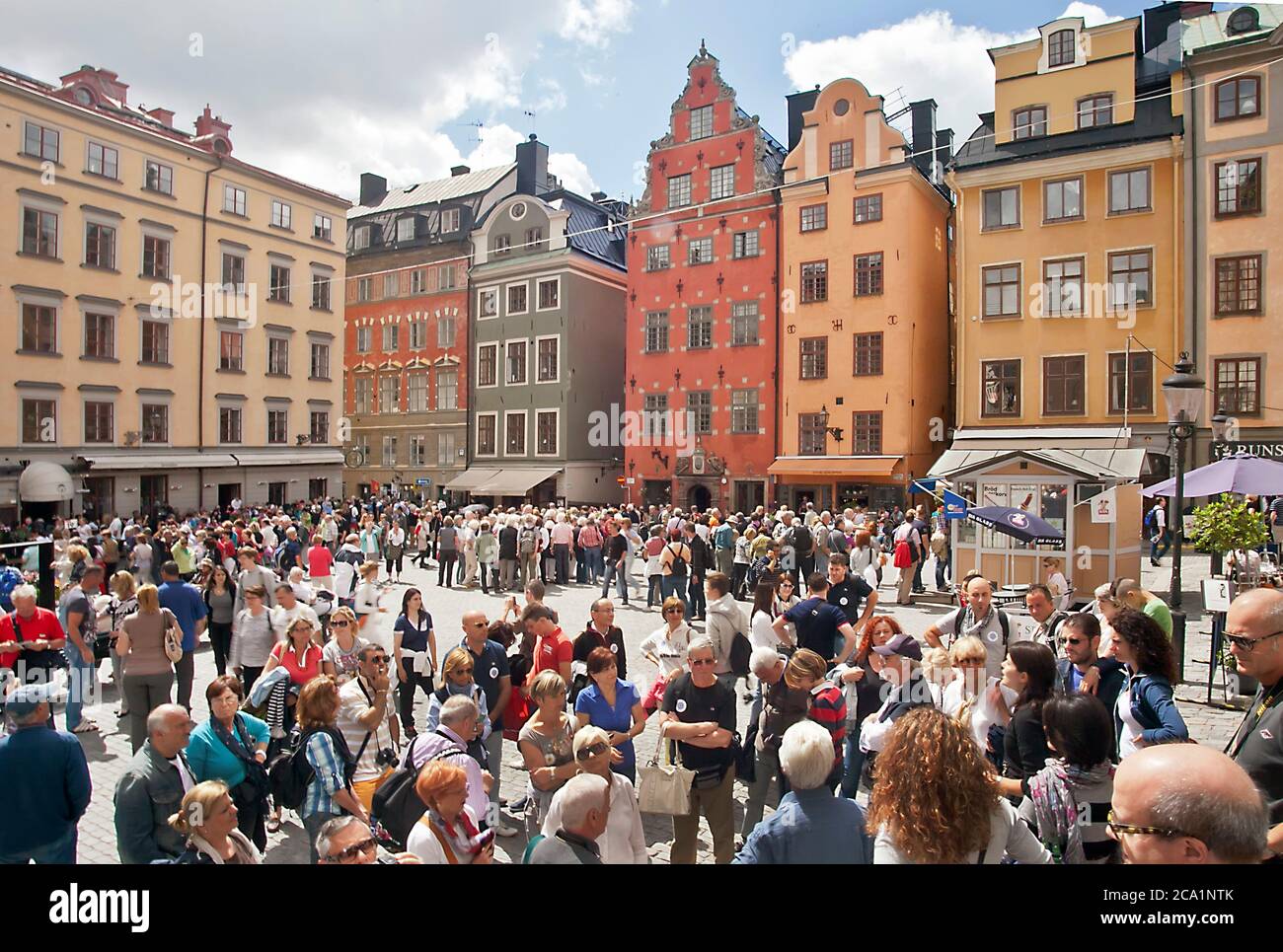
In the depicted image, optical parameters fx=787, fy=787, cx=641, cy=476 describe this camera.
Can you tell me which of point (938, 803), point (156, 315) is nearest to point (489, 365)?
point (156, 315)

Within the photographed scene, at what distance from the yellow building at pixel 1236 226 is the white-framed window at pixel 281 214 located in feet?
108

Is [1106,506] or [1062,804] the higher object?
[1106,506]

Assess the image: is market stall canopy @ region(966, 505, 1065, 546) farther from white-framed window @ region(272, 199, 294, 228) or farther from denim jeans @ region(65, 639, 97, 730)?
white-framed window @ region(272, 199, 294, 228)

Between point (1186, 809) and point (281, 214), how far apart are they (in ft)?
123

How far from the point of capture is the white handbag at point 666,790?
179 inches

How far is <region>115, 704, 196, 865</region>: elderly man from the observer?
3822 mm

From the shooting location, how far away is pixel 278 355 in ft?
116

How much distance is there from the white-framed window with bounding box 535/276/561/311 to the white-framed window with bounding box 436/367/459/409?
20.1 ft

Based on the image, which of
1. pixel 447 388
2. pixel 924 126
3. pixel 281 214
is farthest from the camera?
pixel 447 388

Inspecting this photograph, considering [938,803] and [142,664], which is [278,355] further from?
[938,803]

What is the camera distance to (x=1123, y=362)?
→ 82.8ft

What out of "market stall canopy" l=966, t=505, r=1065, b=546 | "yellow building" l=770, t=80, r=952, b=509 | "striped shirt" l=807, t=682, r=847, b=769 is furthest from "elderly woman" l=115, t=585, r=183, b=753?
"yellow building" l=770, t=80, r=952, b=509

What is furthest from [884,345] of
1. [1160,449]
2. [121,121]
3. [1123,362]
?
[121,121]

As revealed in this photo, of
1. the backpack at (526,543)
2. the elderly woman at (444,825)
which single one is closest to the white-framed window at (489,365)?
the backpack at (526,543)
